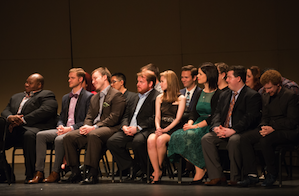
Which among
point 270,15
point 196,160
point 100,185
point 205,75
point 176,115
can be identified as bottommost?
point 100,185

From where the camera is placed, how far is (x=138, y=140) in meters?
4.49

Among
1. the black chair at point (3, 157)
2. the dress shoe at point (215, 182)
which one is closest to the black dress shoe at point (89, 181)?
the black chair at point (3, 157)

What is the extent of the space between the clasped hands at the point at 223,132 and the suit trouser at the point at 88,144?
1387mm

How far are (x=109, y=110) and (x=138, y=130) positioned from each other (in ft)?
1.64

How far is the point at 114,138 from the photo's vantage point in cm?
456

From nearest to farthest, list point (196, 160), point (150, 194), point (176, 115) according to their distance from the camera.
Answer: point (150, 194), point (196, 160), point (176, 115)

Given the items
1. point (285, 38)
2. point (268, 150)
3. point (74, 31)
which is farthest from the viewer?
point (74, 31)

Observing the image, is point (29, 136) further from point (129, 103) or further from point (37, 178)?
point (129, 103)

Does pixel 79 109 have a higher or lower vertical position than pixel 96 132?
higher

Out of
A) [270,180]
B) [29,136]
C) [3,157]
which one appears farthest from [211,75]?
[3,157]

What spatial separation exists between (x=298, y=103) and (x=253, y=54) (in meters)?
2.75

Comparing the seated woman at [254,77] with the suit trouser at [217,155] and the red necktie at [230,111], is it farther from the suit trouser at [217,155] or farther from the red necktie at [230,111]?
the suit trouser at [217,155]

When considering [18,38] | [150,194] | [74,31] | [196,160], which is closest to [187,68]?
[196,160]

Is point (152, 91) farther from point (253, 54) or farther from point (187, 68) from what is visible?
point (253, 54)
